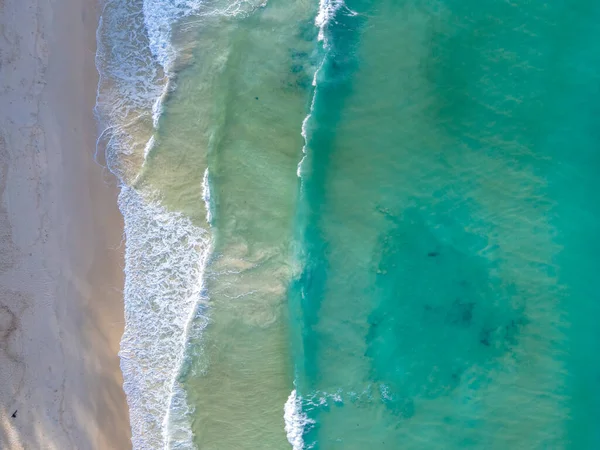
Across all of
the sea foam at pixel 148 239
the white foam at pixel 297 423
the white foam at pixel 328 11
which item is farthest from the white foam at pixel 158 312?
the white foam at pixel 328 11

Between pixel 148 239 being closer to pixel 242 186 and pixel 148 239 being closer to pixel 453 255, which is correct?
pixel 242 186

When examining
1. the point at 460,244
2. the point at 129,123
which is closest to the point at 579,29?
the point at 460,244

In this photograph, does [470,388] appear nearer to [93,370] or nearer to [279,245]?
[279,245]

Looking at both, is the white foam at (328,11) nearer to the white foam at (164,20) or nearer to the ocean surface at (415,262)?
the ocean surface at (415,262)

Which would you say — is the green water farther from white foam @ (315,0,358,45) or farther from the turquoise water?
the turquoise water

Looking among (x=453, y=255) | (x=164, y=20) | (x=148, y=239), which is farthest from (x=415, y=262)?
(x=164, y=20)

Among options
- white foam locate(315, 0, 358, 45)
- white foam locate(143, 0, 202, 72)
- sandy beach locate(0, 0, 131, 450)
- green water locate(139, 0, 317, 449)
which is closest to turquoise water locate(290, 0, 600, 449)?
white foam locate(315, 0, 358, 45)
